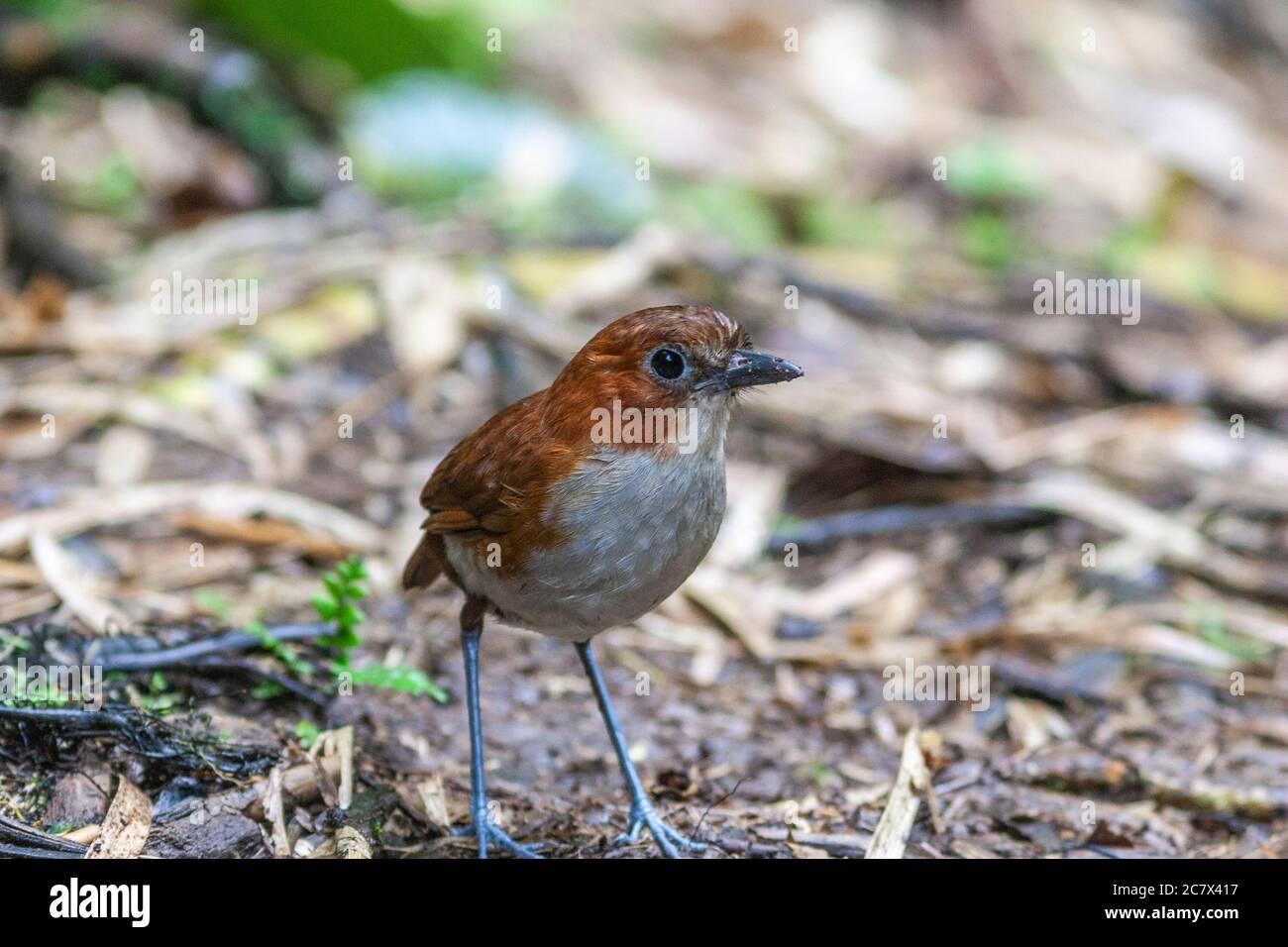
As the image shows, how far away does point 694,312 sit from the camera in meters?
3.68

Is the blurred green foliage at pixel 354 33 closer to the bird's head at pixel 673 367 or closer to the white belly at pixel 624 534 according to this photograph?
the bird's head at pixel 673 367

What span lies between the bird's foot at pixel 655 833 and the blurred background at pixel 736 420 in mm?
143

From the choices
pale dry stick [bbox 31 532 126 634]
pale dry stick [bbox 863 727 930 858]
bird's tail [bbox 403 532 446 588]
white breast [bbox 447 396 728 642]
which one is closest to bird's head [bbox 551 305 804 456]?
white breast [bbox 447 396 728 642]

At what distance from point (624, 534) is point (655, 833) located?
85cm

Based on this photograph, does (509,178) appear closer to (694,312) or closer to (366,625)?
(366,625)

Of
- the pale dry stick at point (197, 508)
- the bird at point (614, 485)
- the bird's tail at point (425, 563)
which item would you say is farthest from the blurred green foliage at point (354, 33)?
the bird at point (614, 485)

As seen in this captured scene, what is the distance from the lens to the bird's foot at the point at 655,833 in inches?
146

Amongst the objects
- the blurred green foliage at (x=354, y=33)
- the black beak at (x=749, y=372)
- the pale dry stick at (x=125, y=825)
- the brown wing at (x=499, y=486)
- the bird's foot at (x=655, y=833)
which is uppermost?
the blurred green foliage at (x=354, y=33)

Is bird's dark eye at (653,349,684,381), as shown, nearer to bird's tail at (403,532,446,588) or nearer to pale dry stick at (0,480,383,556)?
bird's tail at (403,532,446,588)

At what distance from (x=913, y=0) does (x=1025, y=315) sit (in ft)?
18.5

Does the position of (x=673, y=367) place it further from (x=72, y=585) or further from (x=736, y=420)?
(x=736, y=420)

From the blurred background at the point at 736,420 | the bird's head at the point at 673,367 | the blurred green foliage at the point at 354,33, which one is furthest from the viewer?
the blurred green foliage at the point at 354,33

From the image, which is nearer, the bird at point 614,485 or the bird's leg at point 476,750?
the bird at point 614,485
